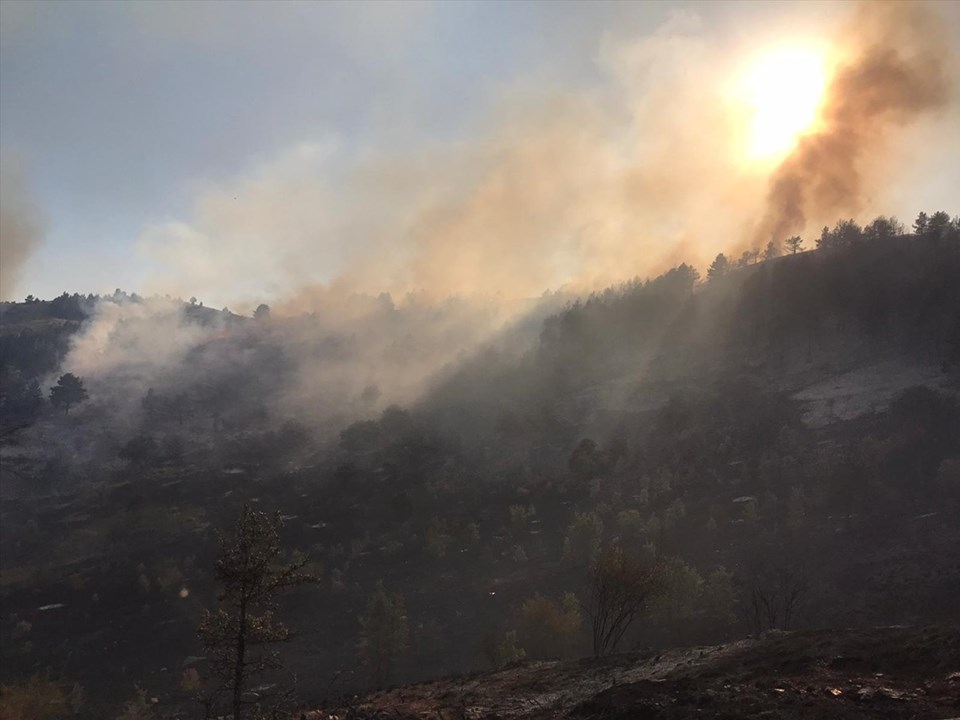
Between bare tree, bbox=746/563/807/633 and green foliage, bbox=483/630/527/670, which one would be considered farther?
bare tree, bbox=746/563/807/633

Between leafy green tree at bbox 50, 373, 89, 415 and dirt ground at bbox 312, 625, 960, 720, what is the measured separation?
15253 cm

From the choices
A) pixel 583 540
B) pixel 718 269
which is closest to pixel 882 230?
pixel 718 269

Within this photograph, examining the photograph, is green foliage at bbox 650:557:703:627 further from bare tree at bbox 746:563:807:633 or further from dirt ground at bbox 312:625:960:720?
dirt ground at bbox 312:625:960:720

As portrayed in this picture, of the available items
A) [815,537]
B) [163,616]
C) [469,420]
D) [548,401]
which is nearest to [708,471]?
[815,537]

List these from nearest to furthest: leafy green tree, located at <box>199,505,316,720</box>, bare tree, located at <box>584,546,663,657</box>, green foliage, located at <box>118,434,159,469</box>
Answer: leafy green tree, located at <box>199,505,316,720</box>
bare tree, located at <box>584,546,663,657</box>
green foliage, located at <box>118,434,159,469</box>

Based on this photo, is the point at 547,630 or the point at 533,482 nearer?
the point at 547,630

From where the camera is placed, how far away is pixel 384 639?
58.5 meters

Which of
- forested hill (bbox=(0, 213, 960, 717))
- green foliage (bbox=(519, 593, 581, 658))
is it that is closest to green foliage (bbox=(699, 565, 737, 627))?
forested hill (bbox=(0, 213, 960, 717))

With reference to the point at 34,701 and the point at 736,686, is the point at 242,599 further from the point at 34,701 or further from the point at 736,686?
the point at 34,701

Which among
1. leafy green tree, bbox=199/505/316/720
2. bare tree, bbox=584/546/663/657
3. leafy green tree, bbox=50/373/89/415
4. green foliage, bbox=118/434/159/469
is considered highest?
leafy green tree, bbox=50/373/89/415

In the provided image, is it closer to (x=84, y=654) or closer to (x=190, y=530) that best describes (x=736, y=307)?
(x=190, y=530)

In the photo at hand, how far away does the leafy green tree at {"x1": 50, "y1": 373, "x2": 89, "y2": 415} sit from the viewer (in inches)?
5955

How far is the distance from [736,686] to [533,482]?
79.0 meters

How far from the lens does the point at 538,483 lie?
334ft
